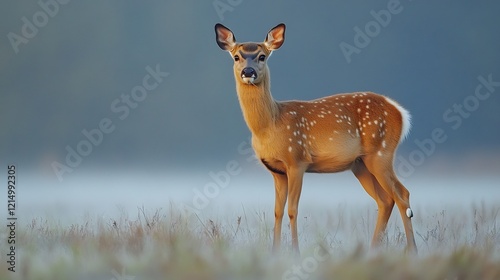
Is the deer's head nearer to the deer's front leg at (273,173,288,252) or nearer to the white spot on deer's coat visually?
the deer's front leg at (273,173,288,252)

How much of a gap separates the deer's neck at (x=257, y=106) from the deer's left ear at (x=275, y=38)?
37 centimetres

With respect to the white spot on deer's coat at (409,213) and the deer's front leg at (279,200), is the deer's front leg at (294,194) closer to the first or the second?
the deer's front leg at (279,200)

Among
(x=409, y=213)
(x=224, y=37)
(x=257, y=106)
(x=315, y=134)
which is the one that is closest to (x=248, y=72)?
(x=257, y=106)

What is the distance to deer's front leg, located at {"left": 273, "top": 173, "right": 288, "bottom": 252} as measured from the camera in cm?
1137

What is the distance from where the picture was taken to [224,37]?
1150 cm

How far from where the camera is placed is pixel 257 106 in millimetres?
11430

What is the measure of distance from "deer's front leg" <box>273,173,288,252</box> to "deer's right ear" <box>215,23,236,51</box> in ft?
4.77

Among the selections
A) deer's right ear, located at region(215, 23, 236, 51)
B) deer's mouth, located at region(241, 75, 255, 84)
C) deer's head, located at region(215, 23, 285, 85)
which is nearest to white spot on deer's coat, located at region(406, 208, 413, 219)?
deer's head, located at region(215, 23, 285, 85)

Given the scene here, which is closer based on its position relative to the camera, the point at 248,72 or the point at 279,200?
the point at 248,72

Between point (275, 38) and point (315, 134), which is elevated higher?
point (275, 38)

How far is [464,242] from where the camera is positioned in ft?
35.8

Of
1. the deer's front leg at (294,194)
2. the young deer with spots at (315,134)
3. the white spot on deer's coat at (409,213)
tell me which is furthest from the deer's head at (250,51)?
the white spot on deer's coat at (409,213)

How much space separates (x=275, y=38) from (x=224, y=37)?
0.54m

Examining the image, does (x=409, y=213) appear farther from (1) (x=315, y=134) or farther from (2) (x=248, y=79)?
(2) (x=248, y=79)
